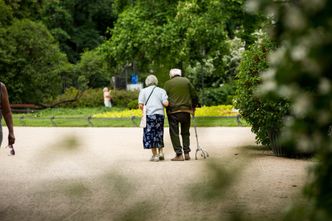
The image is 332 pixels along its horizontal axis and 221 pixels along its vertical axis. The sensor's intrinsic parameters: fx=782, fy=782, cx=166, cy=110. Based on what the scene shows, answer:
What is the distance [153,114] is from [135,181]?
1302cm

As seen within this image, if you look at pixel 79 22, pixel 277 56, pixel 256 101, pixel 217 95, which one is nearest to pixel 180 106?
pixel 256 101

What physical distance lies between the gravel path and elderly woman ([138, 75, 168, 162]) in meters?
0.37

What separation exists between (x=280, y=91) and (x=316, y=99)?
0.21 feet

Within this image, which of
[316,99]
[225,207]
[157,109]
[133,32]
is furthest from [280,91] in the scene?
[133,32]

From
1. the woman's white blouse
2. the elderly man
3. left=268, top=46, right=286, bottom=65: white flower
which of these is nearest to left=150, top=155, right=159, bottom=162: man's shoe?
the elderly man

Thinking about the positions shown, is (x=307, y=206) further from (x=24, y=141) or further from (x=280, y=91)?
(x=24, y=141)

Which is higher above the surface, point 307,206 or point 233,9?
point 233,9

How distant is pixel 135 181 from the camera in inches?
64.2

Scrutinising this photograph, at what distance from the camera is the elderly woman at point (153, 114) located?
14.6 metres

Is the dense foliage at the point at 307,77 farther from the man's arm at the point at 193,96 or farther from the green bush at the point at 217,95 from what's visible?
the green bush at the point at 217,95

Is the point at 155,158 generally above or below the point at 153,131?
below

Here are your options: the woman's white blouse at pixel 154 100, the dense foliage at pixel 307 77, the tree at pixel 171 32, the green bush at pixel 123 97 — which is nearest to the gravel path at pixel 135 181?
the dense foliage at pixel 307 77

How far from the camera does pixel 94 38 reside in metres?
66.8

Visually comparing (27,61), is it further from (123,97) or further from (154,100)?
(154,100)
